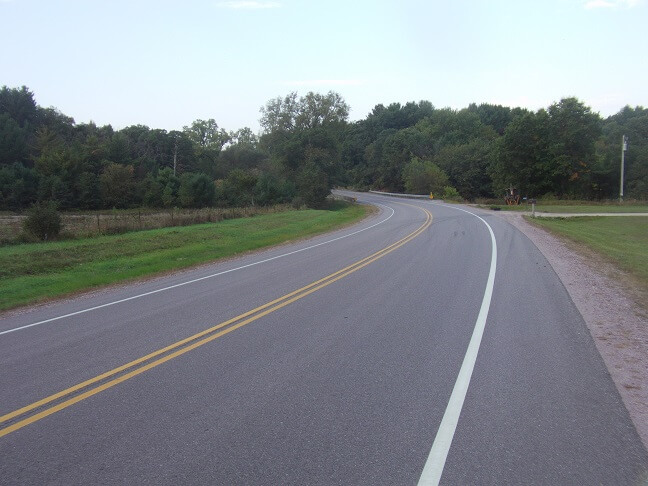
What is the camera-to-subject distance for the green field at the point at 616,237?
15.6 m

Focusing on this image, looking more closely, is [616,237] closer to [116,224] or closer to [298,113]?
[116,224]

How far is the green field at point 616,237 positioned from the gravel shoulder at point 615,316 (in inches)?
24.7

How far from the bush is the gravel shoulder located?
2053 centimetres

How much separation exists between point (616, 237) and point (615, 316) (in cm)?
1828

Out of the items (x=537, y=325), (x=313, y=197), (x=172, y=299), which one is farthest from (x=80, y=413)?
(x=313, y=197)

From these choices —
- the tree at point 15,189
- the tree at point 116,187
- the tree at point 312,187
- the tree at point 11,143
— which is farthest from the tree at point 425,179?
the tree at point 11,143

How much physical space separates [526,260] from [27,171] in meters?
54.2

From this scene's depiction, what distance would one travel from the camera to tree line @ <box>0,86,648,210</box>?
57.5 metres

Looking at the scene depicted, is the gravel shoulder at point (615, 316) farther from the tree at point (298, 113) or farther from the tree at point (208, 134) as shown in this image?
the tree at point (208, 134)

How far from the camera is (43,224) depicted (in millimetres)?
22766

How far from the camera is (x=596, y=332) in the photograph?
7.79 meters

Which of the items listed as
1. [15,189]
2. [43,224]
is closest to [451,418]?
[43,224]

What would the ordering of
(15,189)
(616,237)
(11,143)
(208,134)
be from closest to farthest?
1. (616,237)
2. (15,189)
3. (11,143)
4. (208,134)

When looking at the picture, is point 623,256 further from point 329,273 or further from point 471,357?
point 471,357
